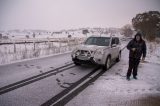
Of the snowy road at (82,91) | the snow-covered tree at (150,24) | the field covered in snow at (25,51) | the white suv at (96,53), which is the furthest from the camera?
the snow-covered tree at (150,24)

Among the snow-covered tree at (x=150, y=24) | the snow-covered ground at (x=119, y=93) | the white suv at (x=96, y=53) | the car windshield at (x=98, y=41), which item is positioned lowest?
the snow-covered ground at (x=119, y=93)

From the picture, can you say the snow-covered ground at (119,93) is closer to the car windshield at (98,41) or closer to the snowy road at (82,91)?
the snowy road at (82,91)

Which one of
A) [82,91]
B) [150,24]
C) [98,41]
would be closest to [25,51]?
[98,41]

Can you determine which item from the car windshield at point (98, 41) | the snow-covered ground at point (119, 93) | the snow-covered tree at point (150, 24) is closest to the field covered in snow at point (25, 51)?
the car windshield at point (98, 41)

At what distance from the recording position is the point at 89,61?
10203mm

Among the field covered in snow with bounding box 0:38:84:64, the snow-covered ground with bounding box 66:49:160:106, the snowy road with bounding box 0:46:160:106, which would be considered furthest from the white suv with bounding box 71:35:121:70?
the field covered in snow with bounding box 0:38:84:64

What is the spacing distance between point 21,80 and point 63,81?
5.46ft

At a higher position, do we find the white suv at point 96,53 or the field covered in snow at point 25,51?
the white suv at point 96,53

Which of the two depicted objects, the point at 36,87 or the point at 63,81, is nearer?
the point at 36,87

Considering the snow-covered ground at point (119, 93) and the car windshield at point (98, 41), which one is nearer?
the snow-covered ground at point (119, 93)

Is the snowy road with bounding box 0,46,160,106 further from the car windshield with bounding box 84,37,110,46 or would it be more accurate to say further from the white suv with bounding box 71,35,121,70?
the car windshield with bounding box 84,37,110,46

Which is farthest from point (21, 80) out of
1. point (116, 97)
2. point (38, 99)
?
point (116, 97)

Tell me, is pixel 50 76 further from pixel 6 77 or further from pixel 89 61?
pixel 89 61

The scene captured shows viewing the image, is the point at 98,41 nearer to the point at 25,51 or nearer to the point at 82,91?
the point at 82,91
